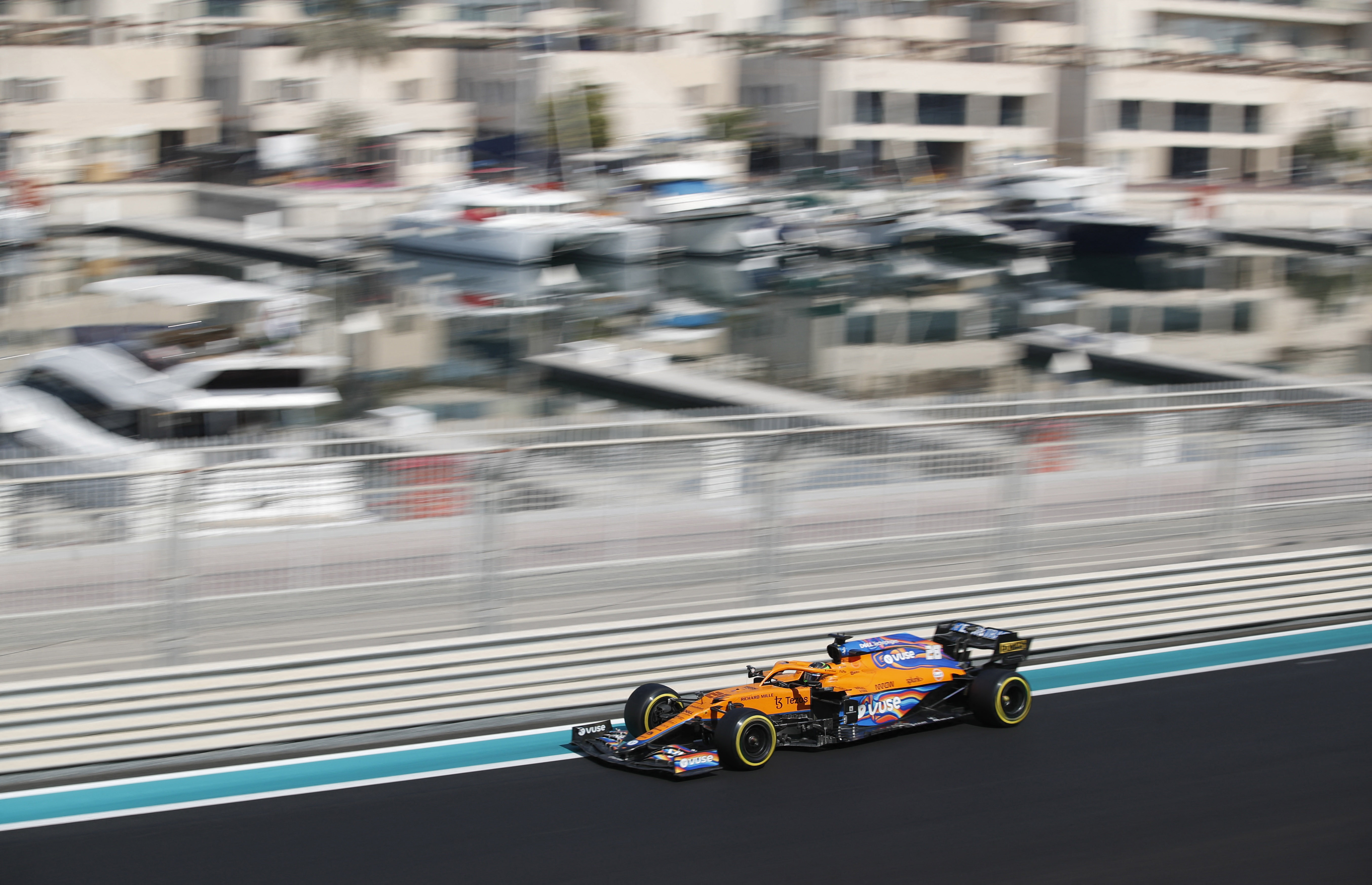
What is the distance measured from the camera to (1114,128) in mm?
57406

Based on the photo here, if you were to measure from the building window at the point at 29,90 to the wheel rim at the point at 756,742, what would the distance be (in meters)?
47.1

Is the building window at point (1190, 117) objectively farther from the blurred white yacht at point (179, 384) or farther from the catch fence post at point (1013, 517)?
the catch fence post at point (1013, 517)

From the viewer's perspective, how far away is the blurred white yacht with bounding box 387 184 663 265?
125ft

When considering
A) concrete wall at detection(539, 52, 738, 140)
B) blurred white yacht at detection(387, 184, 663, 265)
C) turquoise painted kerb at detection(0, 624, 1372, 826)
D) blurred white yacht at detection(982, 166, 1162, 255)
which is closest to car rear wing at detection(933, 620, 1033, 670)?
turquoise painted kerb at detection(0, 624, 1372, 826)

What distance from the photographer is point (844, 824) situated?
7238 mm

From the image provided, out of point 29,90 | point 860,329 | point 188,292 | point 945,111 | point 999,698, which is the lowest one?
point 860,329

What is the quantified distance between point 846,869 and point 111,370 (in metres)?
15.1

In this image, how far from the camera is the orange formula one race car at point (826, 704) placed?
7770mm

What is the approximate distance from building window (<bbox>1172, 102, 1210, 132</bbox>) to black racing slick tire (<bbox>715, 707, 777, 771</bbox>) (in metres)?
55.7

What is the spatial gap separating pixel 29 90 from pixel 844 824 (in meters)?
48.4

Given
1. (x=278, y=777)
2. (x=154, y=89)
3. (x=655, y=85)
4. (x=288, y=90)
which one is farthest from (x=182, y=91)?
(x=278, y=777)

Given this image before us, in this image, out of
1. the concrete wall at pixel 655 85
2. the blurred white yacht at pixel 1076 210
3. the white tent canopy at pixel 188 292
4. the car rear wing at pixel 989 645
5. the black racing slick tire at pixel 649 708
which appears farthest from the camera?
the concrete wall at pixel 655 85

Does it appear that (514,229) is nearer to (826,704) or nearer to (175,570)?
(175,570)

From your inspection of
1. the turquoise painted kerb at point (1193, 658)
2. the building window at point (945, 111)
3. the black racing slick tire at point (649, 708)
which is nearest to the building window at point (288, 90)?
Result: the building window at point (945, 111)
